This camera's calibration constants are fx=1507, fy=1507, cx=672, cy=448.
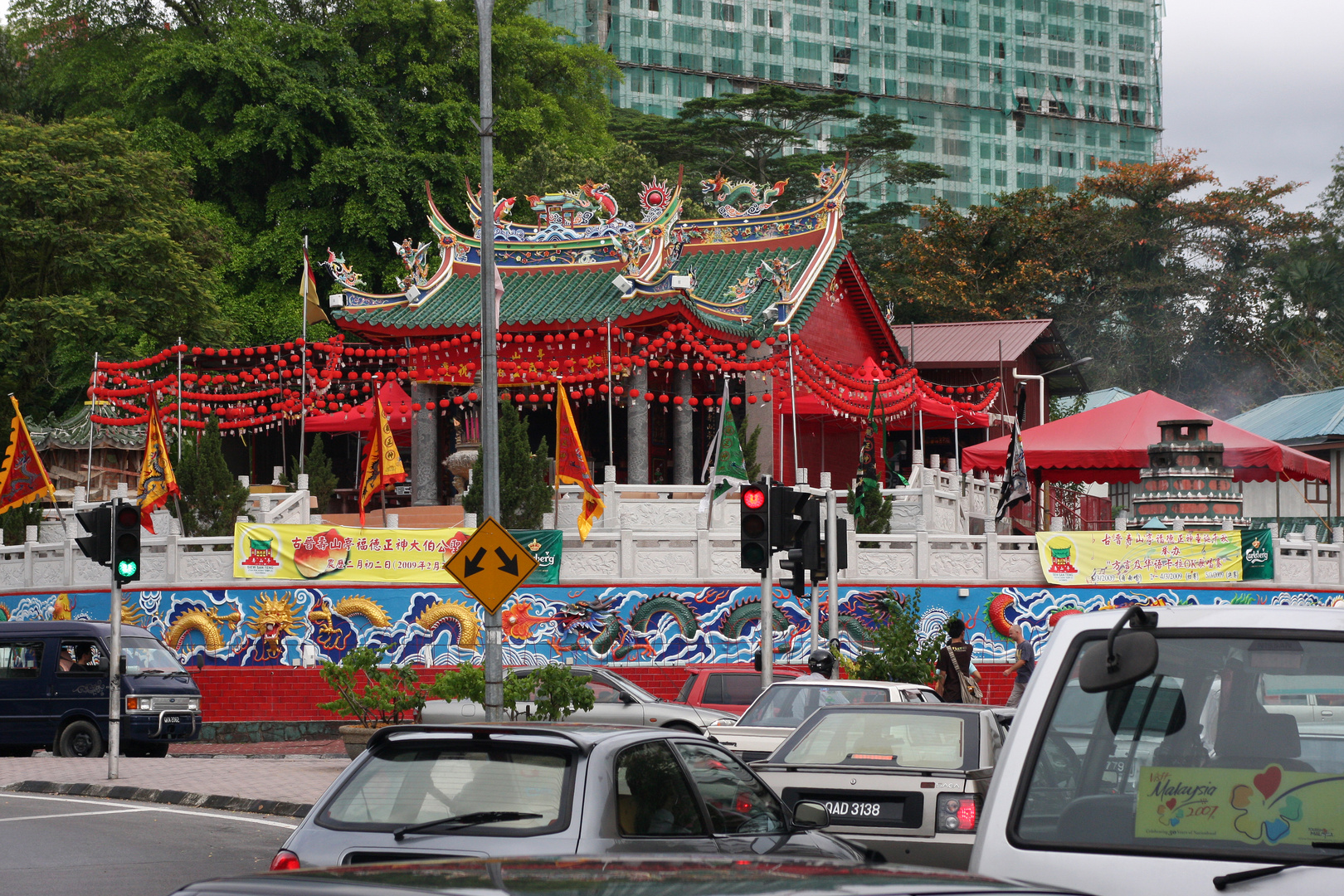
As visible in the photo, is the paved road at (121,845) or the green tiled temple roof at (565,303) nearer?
the paved road at (121,845)

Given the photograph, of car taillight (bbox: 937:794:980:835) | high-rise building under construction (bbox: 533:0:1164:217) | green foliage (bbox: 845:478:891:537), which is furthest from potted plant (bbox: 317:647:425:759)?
high-rise building under construction (bbox: 533:0:1164:217)

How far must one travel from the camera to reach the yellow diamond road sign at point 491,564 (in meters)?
14.6

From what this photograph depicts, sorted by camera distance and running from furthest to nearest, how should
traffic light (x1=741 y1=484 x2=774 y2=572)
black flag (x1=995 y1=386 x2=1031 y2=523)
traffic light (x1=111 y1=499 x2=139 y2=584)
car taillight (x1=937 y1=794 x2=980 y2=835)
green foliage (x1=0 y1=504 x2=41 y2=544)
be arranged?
1. green foliage (x1=0 y1=504 x2=41 y2=544)
2. black flag (x1=995 y1=386 x2=1031 y2=523)
3. traffic light (x1=111 y1=499 x2=139 y2=584)
4. traffic light (x1=741 y1=484 x2=774 y2=572)
5. car taillight (x1=937 y1=794 x2=980 y2=835)

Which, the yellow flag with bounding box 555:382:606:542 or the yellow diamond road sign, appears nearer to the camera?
the yellow diamond road sign

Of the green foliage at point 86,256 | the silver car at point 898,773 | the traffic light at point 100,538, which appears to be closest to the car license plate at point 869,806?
the silver car at point 898,773

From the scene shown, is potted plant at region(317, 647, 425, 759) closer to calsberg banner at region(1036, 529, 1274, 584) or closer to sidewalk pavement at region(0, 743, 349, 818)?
sidewalk pavement at region(0, 743, 349, 818)

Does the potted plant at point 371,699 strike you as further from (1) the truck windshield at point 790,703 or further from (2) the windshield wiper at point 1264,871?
(2) the windshield wiper at point 1264,871

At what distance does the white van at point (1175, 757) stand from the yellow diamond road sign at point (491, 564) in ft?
33.7

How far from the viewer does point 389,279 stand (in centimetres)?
4466

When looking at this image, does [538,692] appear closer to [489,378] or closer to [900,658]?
[489,378]

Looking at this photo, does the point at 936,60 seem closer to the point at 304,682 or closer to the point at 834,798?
the point at 304,682

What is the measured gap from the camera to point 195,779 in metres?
17.2

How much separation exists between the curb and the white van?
36.5 feet

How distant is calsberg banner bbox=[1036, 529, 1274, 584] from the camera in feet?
78.2
